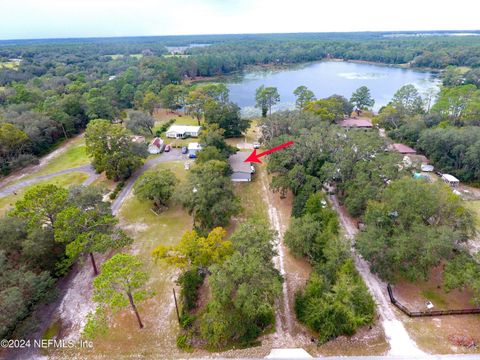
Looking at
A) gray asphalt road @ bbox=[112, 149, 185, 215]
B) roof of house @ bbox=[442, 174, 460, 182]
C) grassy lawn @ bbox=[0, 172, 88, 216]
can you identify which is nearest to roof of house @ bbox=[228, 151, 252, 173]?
gray asphalt road @ bbox=[112, 149, 185, 215]

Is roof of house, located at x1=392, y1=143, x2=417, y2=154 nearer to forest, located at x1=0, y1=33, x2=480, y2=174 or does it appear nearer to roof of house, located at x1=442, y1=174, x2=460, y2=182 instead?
→ roof of house, located at x1=442, y1=174, x2=460, y2=182

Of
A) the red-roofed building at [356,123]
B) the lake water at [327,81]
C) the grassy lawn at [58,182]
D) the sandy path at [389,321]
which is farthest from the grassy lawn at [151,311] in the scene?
the lake water at [327,81]

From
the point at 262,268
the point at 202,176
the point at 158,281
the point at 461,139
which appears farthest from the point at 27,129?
the point at 461,139

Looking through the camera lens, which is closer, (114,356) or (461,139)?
(114,356)

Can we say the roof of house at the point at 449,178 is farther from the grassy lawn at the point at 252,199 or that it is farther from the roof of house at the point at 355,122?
the grassy lawn at the point at 252,199

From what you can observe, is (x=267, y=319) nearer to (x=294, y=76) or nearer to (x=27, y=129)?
(x=27, y=129)

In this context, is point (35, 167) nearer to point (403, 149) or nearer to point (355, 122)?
point (403, 149)
